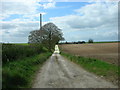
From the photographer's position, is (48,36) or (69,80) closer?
(69,80)

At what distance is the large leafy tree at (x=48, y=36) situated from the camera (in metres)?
69.1

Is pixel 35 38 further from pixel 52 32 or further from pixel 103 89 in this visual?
pixel 103 89

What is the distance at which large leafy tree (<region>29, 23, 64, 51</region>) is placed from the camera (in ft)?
227

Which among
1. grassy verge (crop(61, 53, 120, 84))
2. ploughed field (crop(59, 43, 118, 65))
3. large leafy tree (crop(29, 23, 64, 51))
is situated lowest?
ploughed field (crop(59, 43, 118, 65))

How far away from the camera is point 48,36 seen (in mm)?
A: 70312

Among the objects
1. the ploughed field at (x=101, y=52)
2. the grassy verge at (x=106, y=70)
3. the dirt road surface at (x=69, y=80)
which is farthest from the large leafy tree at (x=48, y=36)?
the dirt road surface at (x=69, y=80)

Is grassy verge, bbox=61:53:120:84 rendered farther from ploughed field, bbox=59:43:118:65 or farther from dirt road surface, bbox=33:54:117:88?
ploughed field, bbox=59:43:118:65

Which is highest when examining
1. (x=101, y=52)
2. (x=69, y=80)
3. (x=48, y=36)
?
(x=48, y=36)

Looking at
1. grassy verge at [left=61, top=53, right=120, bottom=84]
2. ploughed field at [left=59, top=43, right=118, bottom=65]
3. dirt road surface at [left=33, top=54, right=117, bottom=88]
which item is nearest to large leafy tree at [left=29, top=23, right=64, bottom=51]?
ploughed field at [left=59, top=43, right=118, bottom=65]

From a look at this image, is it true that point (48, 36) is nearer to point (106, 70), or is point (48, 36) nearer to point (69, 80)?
point (106, 70)

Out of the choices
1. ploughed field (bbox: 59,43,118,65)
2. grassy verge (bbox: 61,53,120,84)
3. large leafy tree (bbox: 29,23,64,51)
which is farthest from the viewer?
large leafy tree (bbox: 29,23,64,51)

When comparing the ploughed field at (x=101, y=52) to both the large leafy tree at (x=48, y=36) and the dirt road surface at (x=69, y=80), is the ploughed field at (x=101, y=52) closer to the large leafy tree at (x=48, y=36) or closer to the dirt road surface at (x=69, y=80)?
the dirt road surface at (x=69, y=80)

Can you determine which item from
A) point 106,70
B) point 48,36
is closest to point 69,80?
point 106,70

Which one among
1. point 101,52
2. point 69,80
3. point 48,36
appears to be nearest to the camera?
point 69,80
